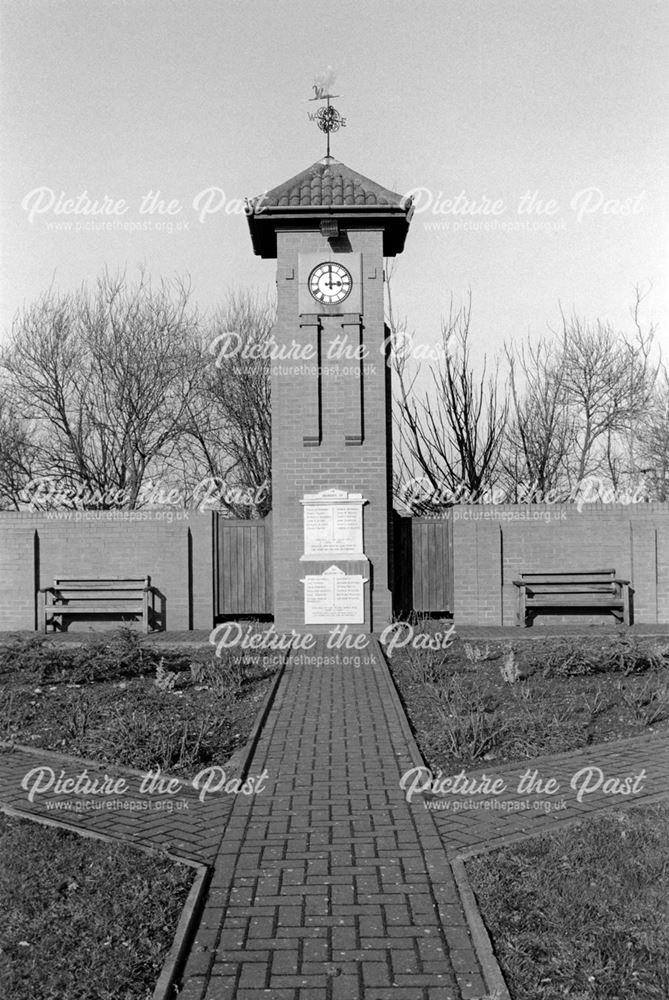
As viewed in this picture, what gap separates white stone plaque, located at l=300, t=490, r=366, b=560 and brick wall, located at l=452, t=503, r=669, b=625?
233 cm

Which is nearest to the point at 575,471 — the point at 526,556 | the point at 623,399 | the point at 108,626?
the point at 623,399

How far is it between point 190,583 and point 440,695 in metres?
7.77

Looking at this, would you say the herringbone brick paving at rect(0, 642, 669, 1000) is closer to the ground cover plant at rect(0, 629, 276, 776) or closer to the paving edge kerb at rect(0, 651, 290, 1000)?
the paving edge kerb at rect(0, 651, 290, 1000)

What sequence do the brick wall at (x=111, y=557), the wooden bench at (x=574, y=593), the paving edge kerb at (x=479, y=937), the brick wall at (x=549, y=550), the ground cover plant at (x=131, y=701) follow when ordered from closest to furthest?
the paving edge kerb at (x=479, y=937) → the ground cover plant at (x=131, y=701) → the wooden bench at (x=574, y=593) → the brick wall at (x=549, y=550) → the brick wall at (x=111, y=557)

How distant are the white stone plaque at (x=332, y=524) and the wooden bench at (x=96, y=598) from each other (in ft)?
11.2

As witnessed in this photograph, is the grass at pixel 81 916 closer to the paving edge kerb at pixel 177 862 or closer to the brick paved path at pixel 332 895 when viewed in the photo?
the paving edge kerb at pixel 177 862

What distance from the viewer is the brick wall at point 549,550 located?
1571cm

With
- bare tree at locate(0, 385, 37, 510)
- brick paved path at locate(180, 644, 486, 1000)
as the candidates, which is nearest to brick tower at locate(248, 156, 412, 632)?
brick paved path at locate(180, 644, 486, 1000)

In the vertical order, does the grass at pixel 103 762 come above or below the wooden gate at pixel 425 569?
below

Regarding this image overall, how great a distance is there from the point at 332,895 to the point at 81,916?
126 cm

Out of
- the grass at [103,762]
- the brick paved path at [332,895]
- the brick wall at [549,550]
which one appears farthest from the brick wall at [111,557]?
the brick paved path at [332,895]

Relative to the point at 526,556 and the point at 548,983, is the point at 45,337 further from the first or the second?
the point at 548,983

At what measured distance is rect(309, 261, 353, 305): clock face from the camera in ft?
47.5

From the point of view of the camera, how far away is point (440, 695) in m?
9.18
